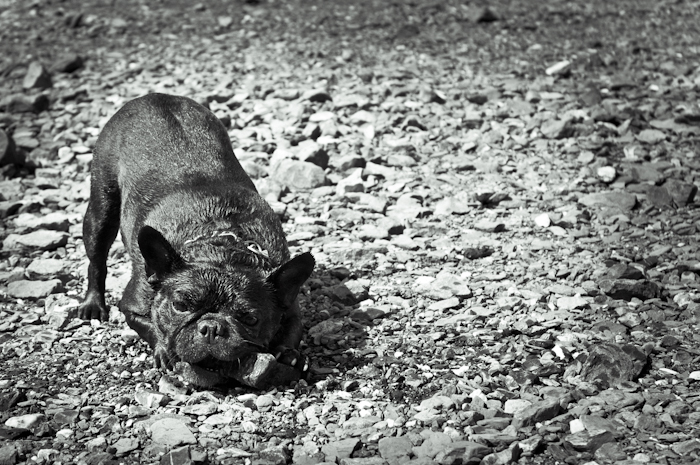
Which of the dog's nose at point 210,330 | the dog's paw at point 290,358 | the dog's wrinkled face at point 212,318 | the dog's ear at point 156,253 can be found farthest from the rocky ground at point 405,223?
the dog's ear at point 156,253

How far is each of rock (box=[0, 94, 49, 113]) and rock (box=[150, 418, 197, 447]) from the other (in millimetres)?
6811

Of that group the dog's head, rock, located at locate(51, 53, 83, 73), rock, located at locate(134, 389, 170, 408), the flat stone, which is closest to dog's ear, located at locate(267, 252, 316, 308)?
the dog's head

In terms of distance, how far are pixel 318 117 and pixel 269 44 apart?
269cm

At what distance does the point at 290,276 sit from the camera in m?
5.81

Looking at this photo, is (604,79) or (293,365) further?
(604,79)

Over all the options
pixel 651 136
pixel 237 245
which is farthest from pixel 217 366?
pixel 651 136

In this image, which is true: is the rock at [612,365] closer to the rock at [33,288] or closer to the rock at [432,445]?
the rock at [432,445]

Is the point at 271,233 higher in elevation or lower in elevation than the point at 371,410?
higher

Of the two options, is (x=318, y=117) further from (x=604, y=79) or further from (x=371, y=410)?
(x=371, y=410)

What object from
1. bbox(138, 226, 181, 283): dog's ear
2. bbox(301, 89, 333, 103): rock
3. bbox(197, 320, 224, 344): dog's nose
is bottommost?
bbox(301, 89, 333, 103): rock

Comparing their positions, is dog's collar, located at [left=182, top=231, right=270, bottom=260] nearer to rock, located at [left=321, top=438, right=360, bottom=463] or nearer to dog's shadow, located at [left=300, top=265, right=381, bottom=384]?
dog's shadow, located at [left=300, top=265, right=381, bottom=384]

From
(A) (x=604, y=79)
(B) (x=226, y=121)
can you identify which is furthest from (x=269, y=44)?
(A) (x=604, y=79)

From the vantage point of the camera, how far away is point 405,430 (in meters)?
5.14

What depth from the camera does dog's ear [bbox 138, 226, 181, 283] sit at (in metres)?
5.61
